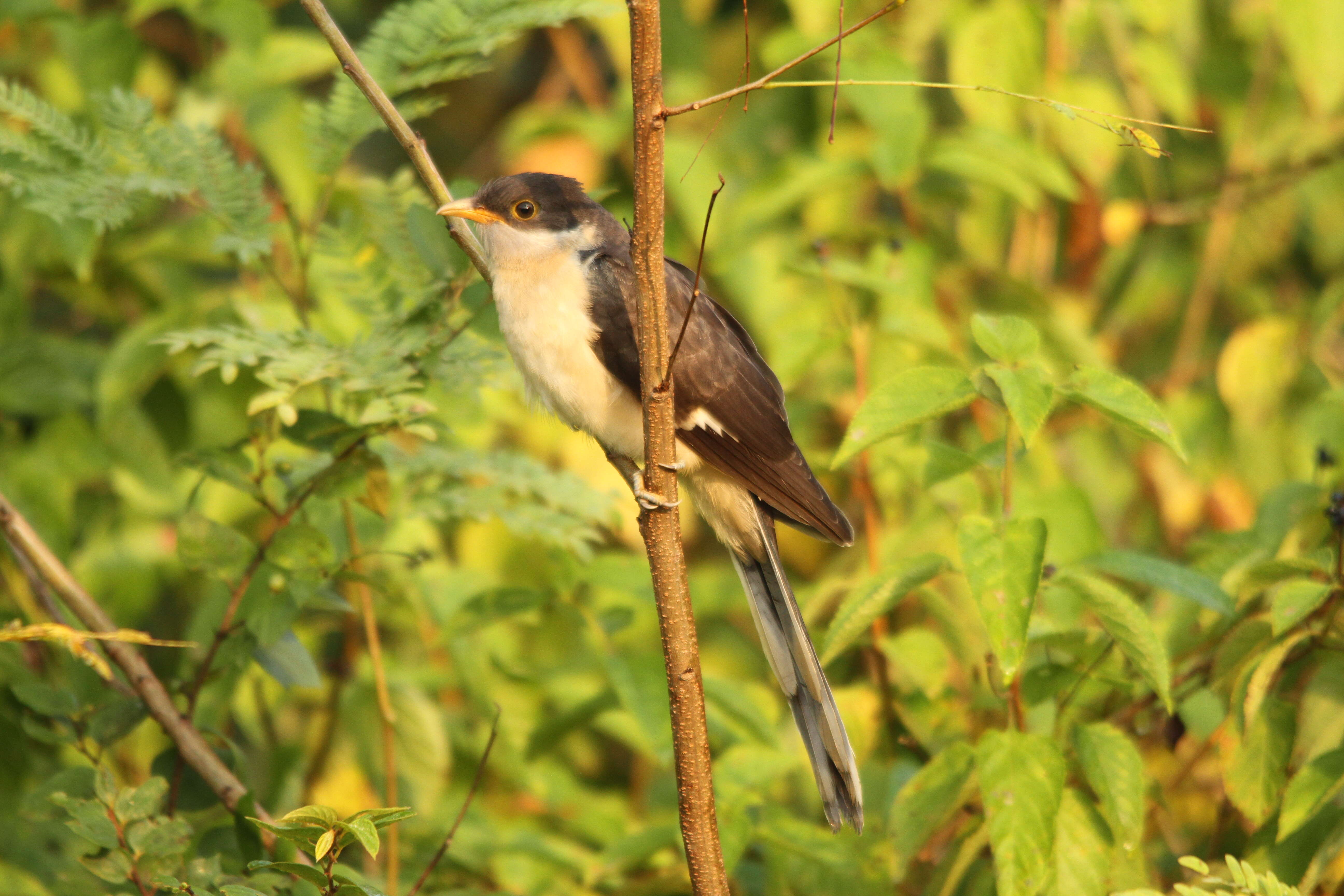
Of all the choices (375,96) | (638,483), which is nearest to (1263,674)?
(638,483)

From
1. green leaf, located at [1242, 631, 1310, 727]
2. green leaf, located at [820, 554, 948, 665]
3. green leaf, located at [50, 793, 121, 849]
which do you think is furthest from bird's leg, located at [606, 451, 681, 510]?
green leaf, located at [1242, 631, 1310, 727]

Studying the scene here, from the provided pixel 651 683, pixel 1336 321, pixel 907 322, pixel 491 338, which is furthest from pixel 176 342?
pixel 1336 321

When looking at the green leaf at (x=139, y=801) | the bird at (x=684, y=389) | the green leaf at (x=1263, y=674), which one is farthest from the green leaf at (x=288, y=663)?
the green leaf at (x=1263, y=674)

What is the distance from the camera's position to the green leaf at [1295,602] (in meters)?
2.35

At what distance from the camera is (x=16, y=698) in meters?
2.87

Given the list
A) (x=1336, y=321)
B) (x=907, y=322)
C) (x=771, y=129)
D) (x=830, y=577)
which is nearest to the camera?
(x=907, y=322)

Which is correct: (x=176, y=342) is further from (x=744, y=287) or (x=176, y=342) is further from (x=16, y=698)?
(x=744, y=287)

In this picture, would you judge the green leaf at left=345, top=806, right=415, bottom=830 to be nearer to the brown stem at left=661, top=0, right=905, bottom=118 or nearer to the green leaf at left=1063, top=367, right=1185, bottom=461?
the brown stem at left=661, top=0, right=905, bottom=118

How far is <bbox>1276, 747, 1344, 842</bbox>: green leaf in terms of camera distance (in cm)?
246

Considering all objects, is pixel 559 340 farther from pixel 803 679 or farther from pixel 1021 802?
pixel 1021 802

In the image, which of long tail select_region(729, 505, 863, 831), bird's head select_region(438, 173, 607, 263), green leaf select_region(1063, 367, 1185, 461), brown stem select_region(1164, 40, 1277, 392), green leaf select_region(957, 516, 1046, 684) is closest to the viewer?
green leaf select_region(957, 516, 1046, 684)

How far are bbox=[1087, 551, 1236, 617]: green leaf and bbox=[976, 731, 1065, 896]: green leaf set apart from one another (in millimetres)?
453

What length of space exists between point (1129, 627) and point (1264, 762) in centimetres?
57

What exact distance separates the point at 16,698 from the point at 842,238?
329 cm
